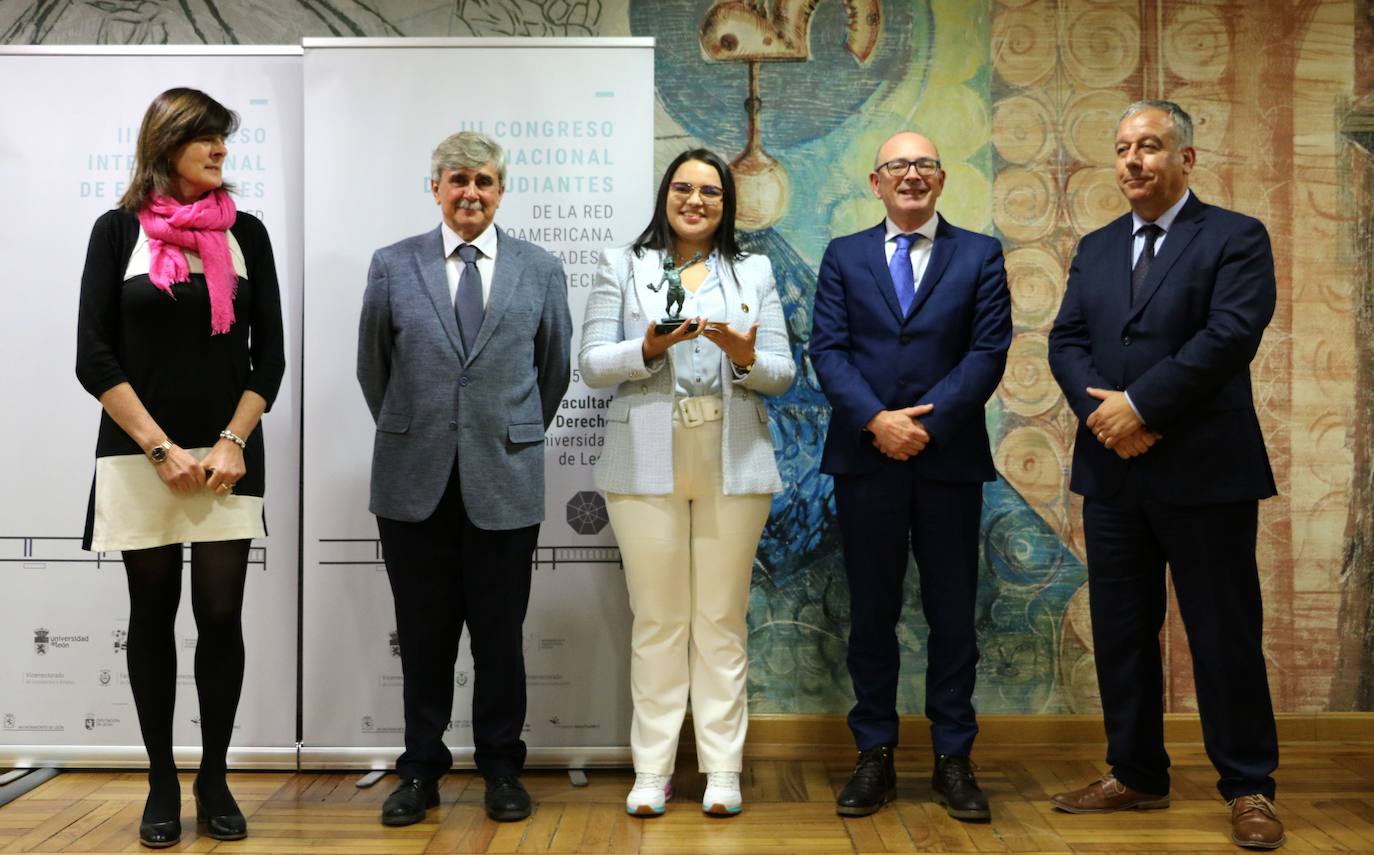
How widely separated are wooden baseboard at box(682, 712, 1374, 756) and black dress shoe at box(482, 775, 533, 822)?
81 cm

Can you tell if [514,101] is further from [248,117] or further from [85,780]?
[85,780]

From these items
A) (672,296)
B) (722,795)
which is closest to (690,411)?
(672,296)

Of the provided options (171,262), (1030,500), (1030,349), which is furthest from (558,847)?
(1030,349)

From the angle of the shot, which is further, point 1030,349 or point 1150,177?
point 1030,349

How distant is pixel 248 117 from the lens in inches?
137

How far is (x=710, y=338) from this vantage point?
2.85m

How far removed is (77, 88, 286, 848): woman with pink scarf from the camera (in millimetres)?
2645

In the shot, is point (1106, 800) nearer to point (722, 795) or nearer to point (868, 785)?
point (868, 785)

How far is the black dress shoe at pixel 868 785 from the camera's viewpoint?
2949 millimetres

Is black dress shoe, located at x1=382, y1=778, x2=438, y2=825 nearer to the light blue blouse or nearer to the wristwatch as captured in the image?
the wristwatch

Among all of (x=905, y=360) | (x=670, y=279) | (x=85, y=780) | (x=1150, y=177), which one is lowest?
(x=85, y=780)

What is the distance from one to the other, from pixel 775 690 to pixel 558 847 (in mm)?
1165

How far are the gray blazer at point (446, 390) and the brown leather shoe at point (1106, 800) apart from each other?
1587 mm

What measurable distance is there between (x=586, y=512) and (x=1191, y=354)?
1726mm
